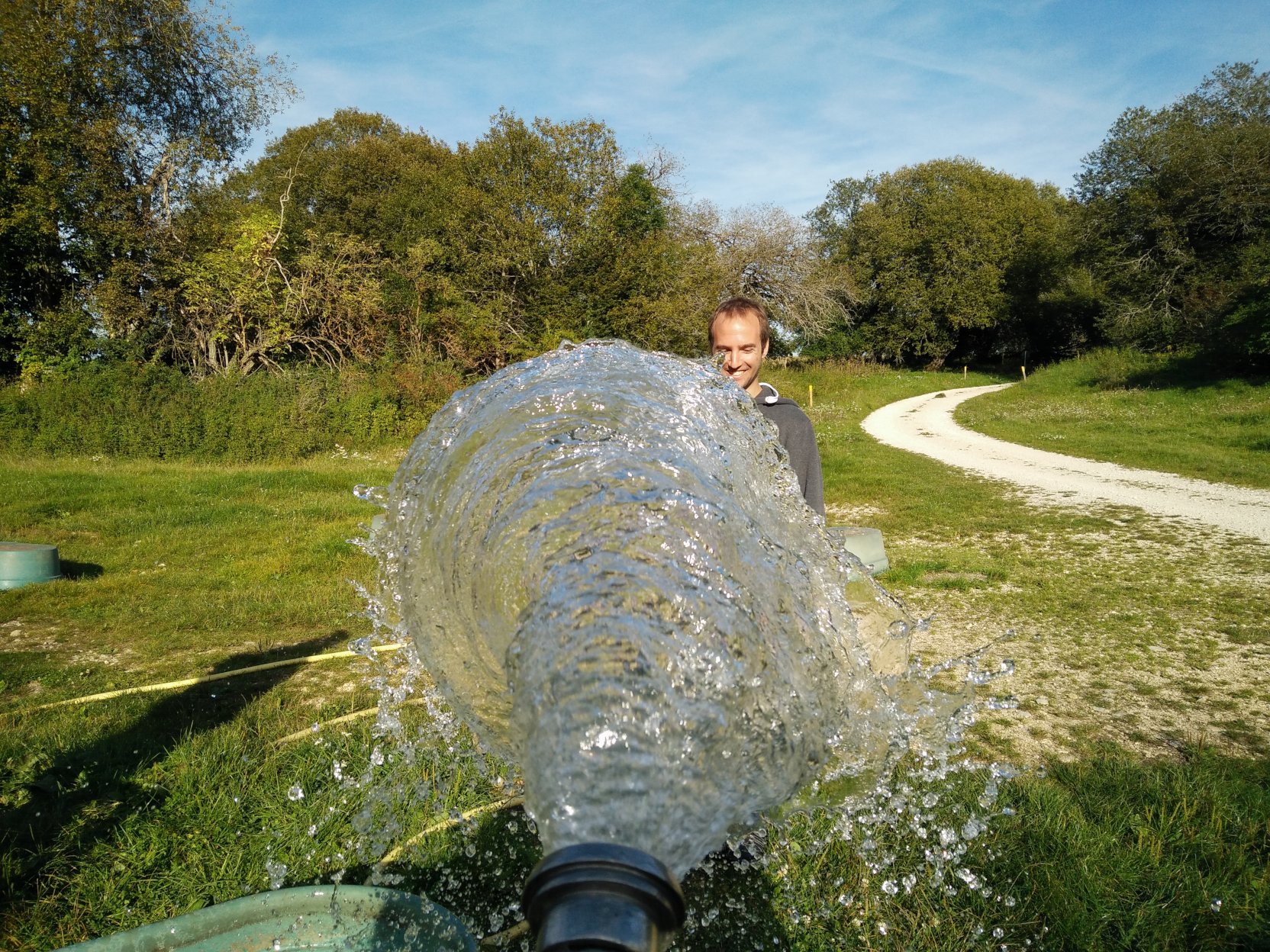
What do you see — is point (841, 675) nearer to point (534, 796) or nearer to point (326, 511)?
point (534, 796)

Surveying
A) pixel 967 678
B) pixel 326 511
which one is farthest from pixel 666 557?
pixel 326 511

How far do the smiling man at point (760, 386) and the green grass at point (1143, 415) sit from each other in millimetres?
10418

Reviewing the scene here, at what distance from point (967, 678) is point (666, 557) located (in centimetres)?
411

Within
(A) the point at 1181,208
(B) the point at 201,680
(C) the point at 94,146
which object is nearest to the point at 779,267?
(A) the point at 1181,208

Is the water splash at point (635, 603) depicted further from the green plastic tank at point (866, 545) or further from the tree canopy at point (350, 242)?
the tree canopy at point (350, 242)

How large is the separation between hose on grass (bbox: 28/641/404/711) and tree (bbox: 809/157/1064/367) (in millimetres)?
45831

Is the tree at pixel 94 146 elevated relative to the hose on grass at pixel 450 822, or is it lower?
elevated

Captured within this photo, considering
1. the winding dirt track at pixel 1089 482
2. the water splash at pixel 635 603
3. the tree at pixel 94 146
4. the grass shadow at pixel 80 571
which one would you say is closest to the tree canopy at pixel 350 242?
the tree at pixel 94 146

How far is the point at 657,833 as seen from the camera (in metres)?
1.35

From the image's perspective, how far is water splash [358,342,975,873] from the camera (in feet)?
4.64

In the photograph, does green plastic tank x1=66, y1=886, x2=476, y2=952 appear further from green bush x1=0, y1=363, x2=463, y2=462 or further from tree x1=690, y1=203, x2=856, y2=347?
tree x1=690, y1=203, x2=856, y2=347

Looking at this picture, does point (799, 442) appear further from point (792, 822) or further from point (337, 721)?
point (337, 721)

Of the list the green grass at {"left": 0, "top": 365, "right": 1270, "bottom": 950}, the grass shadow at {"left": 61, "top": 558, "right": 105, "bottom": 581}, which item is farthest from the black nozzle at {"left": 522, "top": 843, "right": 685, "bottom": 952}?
the grass shadow at {"left": 61, "top": 558, "right": 105, "bottom": 581}

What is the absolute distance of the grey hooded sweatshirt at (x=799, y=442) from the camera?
383 centimetres
